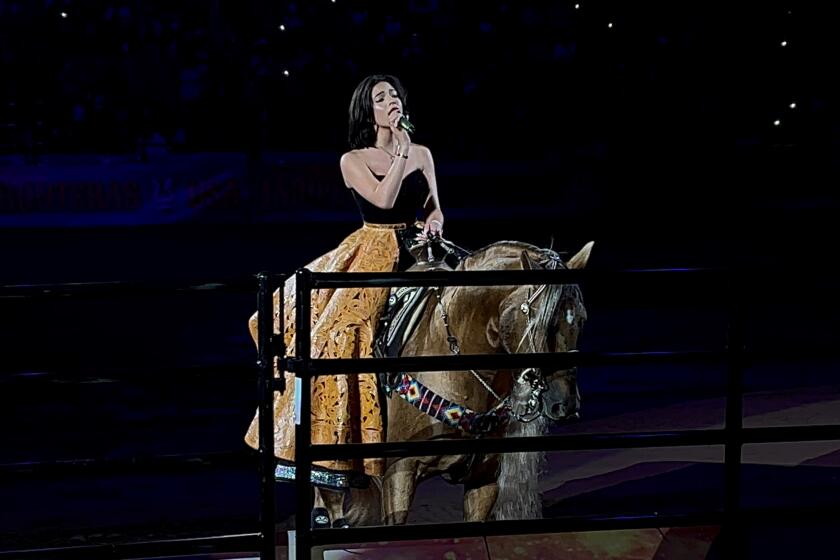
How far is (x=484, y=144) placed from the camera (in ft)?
58.0

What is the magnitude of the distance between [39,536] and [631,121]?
46.9ft

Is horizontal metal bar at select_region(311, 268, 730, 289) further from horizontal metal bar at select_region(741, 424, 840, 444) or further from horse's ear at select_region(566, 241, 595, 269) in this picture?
horse's ear at select_region(566, 241, 595, 269)

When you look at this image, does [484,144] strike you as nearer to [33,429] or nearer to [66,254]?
[66,254]

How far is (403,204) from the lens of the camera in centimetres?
440

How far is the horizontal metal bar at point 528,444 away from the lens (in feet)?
9.98

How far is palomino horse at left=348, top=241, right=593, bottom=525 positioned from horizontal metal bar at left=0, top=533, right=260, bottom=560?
116 cm

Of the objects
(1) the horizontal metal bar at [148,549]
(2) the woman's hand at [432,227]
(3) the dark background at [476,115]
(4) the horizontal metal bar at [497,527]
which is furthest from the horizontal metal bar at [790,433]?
(3) the dark background at [476,115]

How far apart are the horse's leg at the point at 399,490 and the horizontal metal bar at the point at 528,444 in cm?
105

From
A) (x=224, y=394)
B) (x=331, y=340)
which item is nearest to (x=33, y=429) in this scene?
(x=224, y=394)

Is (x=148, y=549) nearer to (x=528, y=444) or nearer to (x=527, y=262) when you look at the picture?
(x=528, y=444)

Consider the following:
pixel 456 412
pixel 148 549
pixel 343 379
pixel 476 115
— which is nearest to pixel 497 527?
pixel 148 549

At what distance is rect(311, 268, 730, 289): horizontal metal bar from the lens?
290 centimetres

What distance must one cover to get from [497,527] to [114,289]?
4.04 ft

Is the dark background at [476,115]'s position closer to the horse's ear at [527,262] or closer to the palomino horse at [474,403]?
the palomino horse at [474,403]
